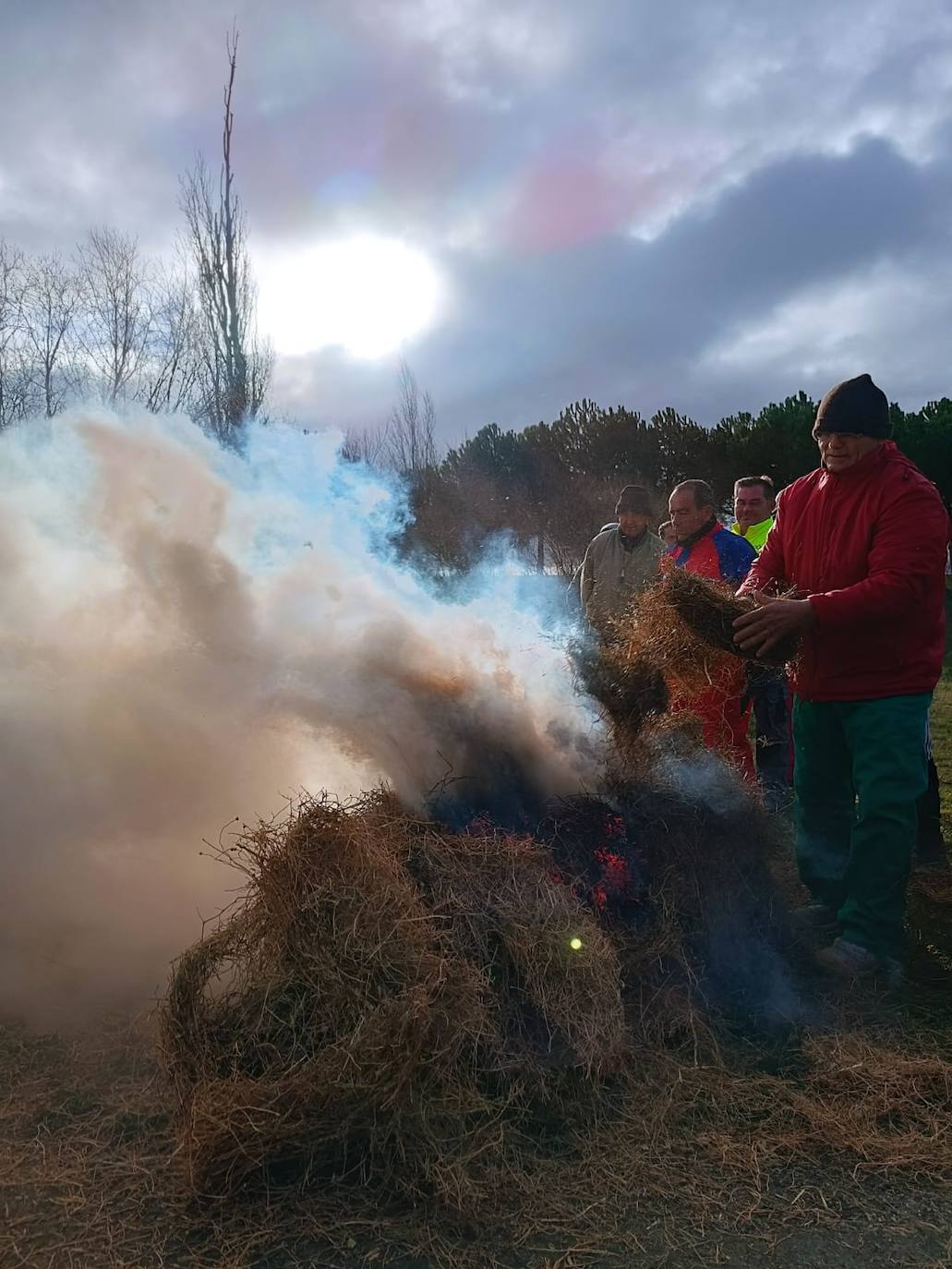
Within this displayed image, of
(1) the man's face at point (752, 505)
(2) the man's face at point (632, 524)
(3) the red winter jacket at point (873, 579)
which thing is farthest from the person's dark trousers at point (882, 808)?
(1) the man's face at point (752, 505)

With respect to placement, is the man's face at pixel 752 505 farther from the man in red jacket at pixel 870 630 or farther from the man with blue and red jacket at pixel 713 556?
the man in red jacket at pixel 870 630

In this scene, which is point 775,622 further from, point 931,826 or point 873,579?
point 931,826

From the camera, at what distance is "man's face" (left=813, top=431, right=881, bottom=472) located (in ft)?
14.0

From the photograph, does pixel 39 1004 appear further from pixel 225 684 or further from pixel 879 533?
pixel 879 533

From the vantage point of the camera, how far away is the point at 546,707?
4.56m

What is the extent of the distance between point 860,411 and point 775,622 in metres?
1.18

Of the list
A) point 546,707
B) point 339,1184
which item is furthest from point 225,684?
point 339,1184

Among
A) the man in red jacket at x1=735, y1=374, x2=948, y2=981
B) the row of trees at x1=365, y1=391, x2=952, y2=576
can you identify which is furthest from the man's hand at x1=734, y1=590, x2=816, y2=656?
the row of trees at x1=365, y1=391, x2=952, y2=576

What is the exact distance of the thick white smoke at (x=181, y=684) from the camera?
4.38 metres

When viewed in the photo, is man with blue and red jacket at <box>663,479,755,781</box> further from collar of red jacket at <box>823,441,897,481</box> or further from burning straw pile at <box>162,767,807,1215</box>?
burning straw pile at <box>162,767,807,1215</box>

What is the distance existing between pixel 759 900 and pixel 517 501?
14.7 metres

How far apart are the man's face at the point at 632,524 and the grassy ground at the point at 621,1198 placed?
3.64 metres

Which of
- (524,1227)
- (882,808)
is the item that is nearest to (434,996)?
(524,1227)

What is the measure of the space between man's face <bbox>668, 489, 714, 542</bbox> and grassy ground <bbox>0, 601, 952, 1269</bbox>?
133 inches
